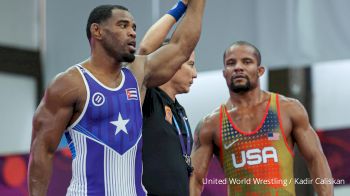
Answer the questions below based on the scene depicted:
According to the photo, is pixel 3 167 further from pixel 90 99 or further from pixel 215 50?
pixel 90 99

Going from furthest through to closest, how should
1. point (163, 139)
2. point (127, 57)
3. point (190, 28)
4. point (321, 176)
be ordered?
point (321, 176), point (163, 139), point (190, 28), point (127, 57)

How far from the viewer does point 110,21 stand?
10.3 ft


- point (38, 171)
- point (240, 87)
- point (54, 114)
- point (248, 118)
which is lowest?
Answer: point (248, 118)

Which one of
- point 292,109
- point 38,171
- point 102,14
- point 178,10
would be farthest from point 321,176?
point 38,171

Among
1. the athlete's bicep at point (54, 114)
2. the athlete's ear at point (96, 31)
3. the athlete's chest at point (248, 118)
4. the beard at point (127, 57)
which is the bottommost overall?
the athlete's chest at point (248, 118)

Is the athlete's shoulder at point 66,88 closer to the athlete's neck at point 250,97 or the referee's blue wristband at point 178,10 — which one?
the referee's blue wristband at point 178,10

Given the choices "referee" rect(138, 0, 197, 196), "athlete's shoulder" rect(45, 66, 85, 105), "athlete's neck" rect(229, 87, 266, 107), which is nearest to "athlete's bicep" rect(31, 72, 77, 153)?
"athlete's shoulder" rect(45, 66, 85, 105)

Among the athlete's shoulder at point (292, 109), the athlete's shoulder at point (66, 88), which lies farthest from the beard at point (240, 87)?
the athlete's shoulder at point (66, 88)

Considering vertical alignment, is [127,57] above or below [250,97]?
above

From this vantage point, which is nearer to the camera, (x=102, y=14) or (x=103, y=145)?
(x=103, y=145)

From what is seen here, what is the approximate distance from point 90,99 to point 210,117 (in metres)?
1.99

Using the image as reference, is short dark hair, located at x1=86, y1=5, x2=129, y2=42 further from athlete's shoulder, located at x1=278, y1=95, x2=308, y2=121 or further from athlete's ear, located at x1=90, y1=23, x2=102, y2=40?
athlete's shoulder, located at x1=278, y1=95, x2=308, y2=121

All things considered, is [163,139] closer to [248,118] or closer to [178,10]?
[178,10]

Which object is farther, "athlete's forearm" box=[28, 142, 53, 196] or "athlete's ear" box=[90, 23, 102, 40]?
"athlete's ear" box=[90, 23, 102, 40]
